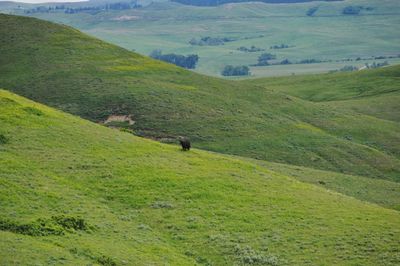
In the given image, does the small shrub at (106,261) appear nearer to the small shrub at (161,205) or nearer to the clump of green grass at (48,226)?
the clump of green grass at (48,226)

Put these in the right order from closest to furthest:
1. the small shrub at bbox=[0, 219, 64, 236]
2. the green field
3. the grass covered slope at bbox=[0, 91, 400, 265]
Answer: the small shrub at bbox=[0, 219, 64, 236], the grass covered slope at bbox=[0, 91, 400, 265], the green field

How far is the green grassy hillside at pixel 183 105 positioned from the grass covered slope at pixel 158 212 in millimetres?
24923

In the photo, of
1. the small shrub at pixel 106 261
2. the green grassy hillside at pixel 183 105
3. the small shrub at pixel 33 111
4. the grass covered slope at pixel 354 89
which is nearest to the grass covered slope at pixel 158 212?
the small shrub at pixel 106 261

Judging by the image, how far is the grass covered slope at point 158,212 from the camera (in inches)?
1048

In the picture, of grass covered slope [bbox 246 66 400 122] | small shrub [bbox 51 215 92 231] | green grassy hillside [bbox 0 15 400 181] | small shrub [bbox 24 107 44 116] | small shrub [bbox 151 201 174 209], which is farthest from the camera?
grass covered slope [bbox 246 66 400 122]

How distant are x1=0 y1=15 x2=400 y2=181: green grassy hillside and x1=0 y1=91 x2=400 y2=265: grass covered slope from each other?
2492 cm

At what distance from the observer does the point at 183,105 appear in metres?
73.1

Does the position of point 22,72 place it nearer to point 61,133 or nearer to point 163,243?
point 61,133

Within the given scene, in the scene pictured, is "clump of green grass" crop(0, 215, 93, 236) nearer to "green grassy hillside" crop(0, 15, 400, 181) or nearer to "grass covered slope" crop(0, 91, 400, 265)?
"grass covered slope" crop(0, 91, 400, 265)

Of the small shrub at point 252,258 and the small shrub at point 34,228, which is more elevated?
the small shrub at point 34,228

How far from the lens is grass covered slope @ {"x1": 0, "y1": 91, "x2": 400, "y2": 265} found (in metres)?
26.6

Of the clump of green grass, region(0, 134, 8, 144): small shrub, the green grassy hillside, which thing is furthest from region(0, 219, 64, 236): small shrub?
the green grassy hillside

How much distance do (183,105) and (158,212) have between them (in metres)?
42.3

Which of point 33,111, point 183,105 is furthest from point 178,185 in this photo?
point 183,105
